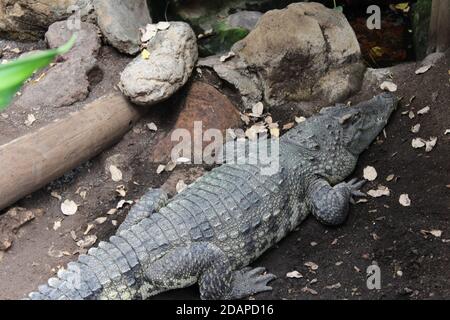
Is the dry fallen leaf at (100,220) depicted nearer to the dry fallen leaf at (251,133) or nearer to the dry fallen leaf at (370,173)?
the dry fallen leaf at (251,133)

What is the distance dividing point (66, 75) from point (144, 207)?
1390mm

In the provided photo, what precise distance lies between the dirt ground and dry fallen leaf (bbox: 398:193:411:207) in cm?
3

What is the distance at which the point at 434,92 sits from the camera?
4590mm

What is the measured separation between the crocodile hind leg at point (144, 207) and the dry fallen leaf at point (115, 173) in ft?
1.34

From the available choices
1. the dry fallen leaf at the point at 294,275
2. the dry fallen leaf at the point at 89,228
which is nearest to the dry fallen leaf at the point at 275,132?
the dry fallen leaf at the point at 294,275

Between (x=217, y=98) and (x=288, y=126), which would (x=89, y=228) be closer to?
(x=217, y=98)

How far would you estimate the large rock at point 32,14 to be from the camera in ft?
16.6

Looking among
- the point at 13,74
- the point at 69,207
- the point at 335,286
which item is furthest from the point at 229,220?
the point at 13,74

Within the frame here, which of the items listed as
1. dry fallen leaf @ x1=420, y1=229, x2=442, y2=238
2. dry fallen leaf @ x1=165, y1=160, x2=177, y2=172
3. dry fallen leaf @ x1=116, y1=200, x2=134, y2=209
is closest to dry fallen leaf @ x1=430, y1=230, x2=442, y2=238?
dry fallen leaf @ x1=420, y1=229, x2=442, y2=238

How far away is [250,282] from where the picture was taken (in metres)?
3.74

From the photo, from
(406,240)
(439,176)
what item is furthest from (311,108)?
(406,240)

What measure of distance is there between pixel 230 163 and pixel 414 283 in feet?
5.38

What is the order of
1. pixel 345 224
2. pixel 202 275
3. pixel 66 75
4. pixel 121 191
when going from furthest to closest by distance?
pixel 66 75
pixel 121 191
pixel 345 224
pixel 202 275

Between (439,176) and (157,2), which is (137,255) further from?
(157,2)
